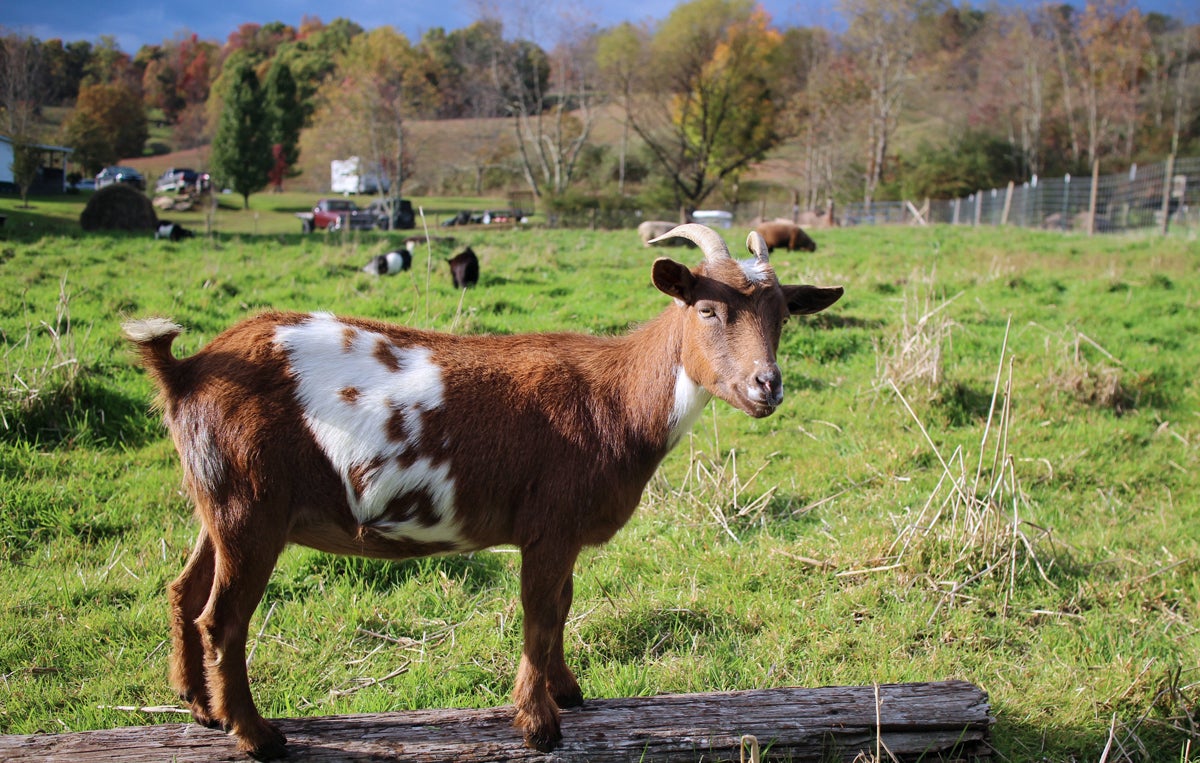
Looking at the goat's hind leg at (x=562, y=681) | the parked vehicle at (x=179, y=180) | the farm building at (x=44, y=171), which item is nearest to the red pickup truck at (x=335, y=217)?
the farm building at (x=44, y=171)

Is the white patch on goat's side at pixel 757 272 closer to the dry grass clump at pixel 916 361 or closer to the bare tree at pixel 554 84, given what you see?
the dry grass clump at pixel 916 361

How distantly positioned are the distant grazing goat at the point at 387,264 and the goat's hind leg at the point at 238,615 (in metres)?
10.8

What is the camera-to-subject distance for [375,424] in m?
3.49

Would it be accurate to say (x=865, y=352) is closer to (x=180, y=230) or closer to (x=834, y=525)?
(x=834, y=525)

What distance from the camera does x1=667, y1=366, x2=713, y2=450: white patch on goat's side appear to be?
3861 mm

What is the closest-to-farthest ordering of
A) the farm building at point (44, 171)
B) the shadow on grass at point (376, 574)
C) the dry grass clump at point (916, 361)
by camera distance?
the shadow on grass at point (376, 574) → the dry grass clump at point (916, 361) → the farm building at point (44, 171)

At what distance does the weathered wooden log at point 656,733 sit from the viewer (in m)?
3.29

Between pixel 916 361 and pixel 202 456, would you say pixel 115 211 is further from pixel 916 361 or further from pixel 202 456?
pixel 202 456

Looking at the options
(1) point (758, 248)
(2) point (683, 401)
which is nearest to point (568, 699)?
(2) point (683, 401)

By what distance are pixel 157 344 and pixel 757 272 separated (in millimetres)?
2641

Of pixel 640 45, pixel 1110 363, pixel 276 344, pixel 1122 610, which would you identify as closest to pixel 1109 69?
pixel 640 45

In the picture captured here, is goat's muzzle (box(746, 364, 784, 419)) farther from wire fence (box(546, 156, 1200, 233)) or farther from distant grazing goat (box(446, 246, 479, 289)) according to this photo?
wire fence (box(546, 156, 1200, 233))

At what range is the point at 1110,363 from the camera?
9750mm

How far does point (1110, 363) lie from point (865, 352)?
9.30 feet
